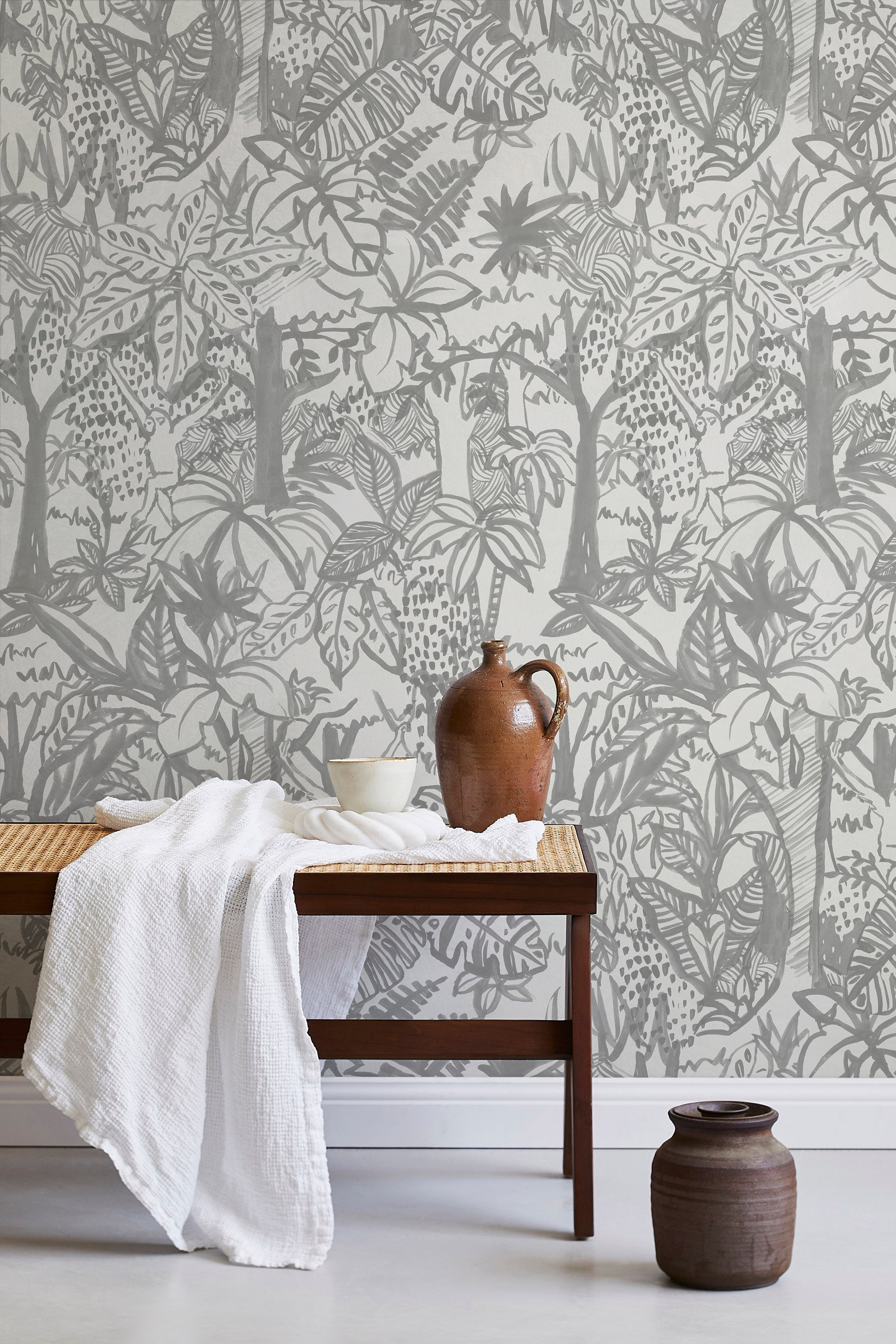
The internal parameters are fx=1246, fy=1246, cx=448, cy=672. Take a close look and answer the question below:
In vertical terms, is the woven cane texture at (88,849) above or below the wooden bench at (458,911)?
above

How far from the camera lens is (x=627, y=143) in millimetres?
2553

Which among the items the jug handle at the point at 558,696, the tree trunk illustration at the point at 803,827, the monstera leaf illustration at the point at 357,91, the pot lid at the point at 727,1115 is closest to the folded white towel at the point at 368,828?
the jug handle at the point at 558,696

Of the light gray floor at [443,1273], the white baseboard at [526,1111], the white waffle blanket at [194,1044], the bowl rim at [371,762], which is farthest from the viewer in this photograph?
the white baseboard at [526,1111]

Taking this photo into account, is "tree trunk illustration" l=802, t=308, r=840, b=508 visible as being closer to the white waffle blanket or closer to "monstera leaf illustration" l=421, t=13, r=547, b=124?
"monstera leaf illustration" l=421, t=13, r=547, b=124

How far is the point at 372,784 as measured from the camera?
2.17 meters

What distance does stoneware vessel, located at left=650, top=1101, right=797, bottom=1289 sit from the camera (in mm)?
1800

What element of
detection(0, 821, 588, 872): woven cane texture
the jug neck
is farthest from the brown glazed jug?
detection(0, 821, 588, 872): woven cane texture

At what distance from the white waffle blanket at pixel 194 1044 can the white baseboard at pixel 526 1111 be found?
59 cm

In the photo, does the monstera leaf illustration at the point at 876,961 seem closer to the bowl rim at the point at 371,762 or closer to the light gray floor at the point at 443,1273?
the light gray floor at the point at 443,1273

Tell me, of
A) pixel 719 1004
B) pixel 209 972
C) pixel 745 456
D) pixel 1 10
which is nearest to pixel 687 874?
pixel 719 1004

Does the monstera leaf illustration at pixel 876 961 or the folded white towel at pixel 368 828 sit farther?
the monstera leaf illustration at pixel 876 961

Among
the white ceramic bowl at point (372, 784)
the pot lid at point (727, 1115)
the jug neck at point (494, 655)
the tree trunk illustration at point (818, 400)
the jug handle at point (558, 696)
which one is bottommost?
the pot lid at point (727, 1115)

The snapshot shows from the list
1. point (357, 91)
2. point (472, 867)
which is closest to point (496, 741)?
point (472, 867)

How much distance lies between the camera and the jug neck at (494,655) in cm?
226
